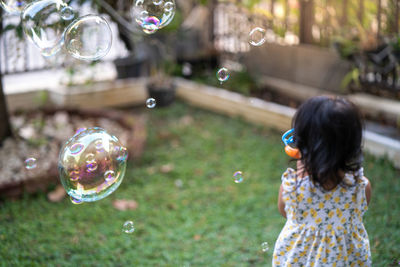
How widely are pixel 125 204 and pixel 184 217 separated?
54cm

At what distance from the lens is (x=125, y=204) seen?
168 inches

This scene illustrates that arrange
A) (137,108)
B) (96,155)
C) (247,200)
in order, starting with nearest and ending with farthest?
(96,155), (247,200), (137,108)

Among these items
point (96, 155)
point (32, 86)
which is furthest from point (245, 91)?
point (96, 155)

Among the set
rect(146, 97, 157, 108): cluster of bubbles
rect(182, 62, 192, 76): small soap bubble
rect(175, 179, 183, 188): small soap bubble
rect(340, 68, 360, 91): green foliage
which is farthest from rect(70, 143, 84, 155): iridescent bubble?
rect(182, 62, 192, 76): small soap bubble

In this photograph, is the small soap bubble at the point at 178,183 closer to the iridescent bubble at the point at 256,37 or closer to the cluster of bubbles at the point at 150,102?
the cluster of bubbles at the point at 150,102

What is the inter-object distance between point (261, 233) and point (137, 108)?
3678mm

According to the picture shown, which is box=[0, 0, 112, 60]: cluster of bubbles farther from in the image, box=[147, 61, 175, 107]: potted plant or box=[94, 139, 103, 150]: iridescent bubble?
box=[147, 61, 175, 107]: potted plant

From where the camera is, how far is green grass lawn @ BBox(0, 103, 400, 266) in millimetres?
3410

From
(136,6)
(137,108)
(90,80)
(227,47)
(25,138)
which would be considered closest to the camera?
(136,6)

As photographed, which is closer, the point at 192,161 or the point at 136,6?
the point at 136,6

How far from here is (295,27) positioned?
694cm

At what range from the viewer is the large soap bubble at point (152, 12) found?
3.39m

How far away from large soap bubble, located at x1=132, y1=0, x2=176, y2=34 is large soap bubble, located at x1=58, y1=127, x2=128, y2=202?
2.87 ft

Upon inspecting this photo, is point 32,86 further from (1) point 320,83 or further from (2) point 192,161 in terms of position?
(1) point 320,83
